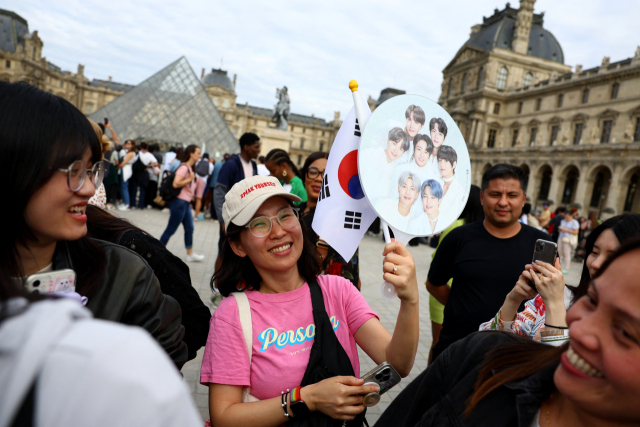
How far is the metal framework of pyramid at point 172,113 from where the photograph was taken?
22.0m

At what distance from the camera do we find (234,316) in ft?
4.61

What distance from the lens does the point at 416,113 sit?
5.05 ft

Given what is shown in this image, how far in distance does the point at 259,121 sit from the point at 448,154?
8093 centimetres

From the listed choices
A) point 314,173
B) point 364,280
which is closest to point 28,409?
point 314,173

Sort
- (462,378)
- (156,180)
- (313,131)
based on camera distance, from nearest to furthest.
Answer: (462,378) < (156,180) < (313,131)

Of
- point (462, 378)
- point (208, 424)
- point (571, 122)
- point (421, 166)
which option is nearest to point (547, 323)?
point (462, 378)

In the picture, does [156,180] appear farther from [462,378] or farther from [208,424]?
[462,378]

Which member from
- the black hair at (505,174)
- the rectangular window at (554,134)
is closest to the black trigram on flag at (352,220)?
the black hair at (505,174)

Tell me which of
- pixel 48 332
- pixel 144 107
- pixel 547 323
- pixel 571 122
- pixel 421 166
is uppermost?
pixel 571 122

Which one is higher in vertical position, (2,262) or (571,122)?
(571,122)

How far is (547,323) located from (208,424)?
4.43 ft

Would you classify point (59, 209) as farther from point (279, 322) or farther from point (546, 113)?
point (546, 113)

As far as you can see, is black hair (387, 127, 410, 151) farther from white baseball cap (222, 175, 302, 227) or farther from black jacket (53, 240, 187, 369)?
black jacket (53, 240, 187, 369)

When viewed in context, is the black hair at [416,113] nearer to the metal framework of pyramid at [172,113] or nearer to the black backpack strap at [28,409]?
the black backpack strap at [28,409]
